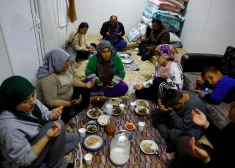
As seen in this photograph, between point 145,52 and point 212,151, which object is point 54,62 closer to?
point 212,151

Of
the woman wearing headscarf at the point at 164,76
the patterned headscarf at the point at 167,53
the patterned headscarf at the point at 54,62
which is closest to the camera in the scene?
the patterned headscarf at the point at 54,62

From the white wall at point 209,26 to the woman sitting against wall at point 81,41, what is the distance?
235 centimetres

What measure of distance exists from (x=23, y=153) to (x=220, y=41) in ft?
11.1

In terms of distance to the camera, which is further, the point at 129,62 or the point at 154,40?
the point at 154,40

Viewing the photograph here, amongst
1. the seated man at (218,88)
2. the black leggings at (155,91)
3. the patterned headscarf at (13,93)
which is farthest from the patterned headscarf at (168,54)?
the patterned headscarf at (13,93)

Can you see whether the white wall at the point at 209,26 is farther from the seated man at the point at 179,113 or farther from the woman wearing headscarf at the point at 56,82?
the woman wearing headscarf at the point at 56,82

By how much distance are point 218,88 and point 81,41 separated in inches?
117

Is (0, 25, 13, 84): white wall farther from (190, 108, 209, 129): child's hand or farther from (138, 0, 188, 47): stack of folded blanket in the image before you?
(138, 0, 188, 47): stack of folded blanket

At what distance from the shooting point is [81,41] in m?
4.00

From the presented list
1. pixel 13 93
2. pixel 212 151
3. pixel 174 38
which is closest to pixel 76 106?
pixel 13 93

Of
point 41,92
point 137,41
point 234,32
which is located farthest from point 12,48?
point 137,41

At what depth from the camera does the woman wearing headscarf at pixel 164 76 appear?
241cm

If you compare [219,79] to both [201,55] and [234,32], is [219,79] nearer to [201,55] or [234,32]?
[201,55]

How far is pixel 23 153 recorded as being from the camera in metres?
1.16
